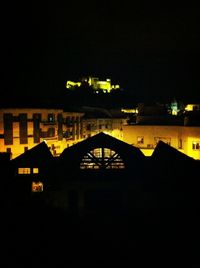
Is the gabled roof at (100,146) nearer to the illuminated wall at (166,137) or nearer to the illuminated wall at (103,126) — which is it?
the illuminated wall at (166,137)

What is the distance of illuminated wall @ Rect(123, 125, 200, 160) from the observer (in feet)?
83.6

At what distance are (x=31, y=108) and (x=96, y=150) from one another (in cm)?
1560

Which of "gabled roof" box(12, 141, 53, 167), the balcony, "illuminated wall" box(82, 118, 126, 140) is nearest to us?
"gabled roof" box(12, 141, 53, 167)

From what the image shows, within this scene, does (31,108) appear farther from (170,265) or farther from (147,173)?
(170,265)

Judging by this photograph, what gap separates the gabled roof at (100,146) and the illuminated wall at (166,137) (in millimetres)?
11105

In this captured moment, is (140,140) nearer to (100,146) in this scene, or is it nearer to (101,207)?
(100,146)

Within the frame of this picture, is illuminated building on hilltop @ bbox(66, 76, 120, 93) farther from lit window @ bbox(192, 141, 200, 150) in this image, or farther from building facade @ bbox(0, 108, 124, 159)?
lit window @ bbox(192, 141, 200, 150)

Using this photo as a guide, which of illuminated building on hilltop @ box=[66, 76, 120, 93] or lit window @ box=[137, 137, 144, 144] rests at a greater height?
illuminated building on hilltop @ box=[66, 76, 120, 93]

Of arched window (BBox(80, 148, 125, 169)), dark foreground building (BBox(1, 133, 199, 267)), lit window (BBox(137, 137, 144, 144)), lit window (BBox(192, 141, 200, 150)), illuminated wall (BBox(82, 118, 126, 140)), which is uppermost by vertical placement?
illuminated wall (BBox(82, 118, 126, 140))

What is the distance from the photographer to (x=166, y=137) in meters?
28.0

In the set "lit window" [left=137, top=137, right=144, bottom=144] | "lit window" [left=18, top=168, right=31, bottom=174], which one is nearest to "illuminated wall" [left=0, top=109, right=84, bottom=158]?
"lit window" [left=137, top=137, right=144, bottom=144]

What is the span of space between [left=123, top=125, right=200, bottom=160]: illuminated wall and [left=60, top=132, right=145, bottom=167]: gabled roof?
36.4 feet

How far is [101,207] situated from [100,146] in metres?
3.43

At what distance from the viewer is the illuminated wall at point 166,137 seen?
25.5m
